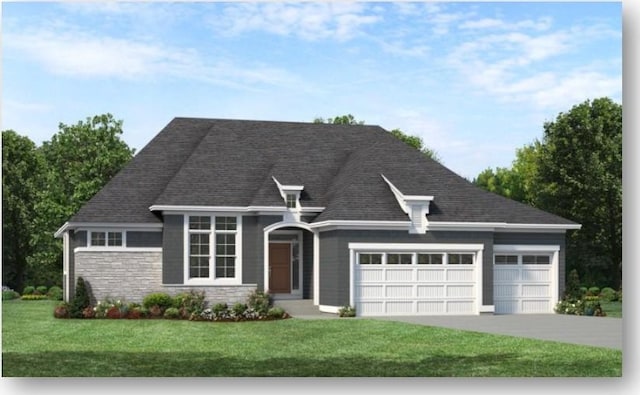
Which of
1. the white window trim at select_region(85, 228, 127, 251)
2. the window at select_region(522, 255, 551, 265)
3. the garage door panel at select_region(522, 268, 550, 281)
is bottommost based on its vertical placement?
the garage door panel at select_region(522, 268, 550, 281)

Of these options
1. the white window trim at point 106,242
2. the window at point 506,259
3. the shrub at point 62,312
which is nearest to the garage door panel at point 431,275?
the window at point 506,259

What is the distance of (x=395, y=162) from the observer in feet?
114

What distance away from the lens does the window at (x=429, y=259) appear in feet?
105

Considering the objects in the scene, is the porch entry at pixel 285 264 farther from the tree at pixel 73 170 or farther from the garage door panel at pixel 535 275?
the tree at pixel 73 170

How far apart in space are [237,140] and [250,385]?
58.1ft

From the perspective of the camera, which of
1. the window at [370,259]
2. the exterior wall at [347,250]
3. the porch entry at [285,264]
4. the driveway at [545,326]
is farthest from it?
the porch entry at [285,264]

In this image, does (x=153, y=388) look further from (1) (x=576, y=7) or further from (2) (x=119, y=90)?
(1) (x=576, y=7)

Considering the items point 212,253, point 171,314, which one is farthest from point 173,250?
point 171,314

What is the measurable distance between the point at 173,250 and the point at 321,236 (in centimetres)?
467

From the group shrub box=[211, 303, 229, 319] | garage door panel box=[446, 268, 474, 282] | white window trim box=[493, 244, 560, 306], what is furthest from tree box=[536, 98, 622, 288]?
shrub box=[211, 303, 229, 319]

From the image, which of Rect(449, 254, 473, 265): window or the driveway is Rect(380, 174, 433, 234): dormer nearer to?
Rect(449, 254, 473, 265): window

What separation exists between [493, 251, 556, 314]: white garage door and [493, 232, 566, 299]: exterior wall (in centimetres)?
25

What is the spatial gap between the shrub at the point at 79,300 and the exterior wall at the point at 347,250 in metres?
7.25

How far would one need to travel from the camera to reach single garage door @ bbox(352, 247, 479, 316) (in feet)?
103
